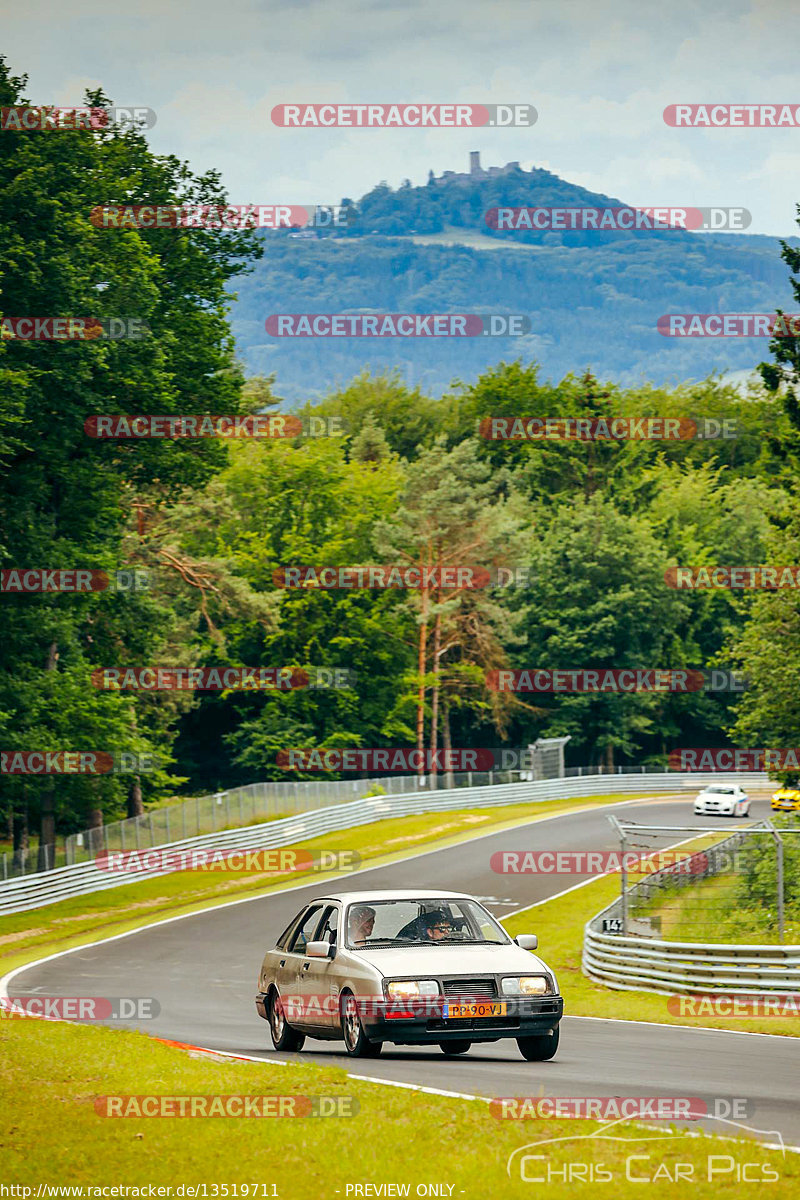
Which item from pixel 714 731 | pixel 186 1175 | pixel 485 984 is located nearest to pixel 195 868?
pixel 485 984

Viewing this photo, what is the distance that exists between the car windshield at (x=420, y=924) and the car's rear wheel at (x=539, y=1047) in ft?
2.86

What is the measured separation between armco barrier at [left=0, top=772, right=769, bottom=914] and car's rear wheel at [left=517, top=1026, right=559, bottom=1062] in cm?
2715

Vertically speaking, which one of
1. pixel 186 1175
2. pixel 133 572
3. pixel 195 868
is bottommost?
pixel 195 868

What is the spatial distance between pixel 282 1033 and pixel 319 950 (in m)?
1.51

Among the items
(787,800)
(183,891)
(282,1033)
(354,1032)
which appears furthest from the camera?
(787,800)

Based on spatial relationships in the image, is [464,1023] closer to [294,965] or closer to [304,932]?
[294,965]

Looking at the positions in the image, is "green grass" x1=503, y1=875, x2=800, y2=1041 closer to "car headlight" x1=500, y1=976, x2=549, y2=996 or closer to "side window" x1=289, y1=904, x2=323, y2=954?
"car headlight" x1=500, y1=976, x2=549, y2=996

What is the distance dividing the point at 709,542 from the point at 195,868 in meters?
55.1

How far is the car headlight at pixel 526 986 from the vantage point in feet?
41.0

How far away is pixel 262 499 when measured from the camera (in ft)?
261

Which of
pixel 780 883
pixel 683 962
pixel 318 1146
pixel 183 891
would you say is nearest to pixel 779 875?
pixel 780 883

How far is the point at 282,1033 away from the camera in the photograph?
14727mm

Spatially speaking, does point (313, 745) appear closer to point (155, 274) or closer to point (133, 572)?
point (133, 572)

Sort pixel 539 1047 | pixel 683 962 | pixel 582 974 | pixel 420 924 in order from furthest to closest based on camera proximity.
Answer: pixel 582 974 → pixel 683 962 → pixel 420 924 → pixel 539 1047
